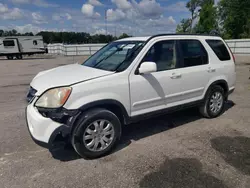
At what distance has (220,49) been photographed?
183 inches

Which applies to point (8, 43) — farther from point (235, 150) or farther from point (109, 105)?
point (235, 150)

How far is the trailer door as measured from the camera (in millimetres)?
28391

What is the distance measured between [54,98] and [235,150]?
9.86 feet

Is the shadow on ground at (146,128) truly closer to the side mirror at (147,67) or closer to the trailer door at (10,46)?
the side mirror at (147,67)

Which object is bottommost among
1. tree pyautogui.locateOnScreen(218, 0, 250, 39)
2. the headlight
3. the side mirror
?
the headlight

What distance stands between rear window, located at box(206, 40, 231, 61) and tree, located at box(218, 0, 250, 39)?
117 feet

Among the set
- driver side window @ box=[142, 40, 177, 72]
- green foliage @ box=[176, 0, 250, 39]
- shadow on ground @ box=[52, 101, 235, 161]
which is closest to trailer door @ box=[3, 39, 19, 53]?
green foliage @ box=[176, 0, 250, 39]

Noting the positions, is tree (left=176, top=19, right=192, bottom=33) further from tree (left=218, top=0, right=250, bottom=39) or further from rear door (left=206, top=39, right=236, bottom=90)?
rear door (left=206, top=39, right=236, bottom=90)

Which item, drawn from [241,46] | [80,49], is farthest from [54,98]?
[80,49]

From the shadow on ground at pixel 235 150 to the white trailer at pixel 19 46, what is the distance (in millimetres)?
31663

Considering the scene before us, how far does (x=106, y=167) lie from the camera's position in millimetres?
2932

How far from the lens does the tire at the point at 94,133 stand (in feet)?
9.52

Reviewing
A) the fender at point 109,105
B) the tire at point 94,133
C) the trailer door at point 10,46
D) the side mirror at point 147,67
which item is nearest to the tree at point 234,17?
the trailer door at point 10,46

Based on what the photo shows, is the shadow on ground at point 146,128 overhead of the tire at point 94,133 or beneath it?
beneath
